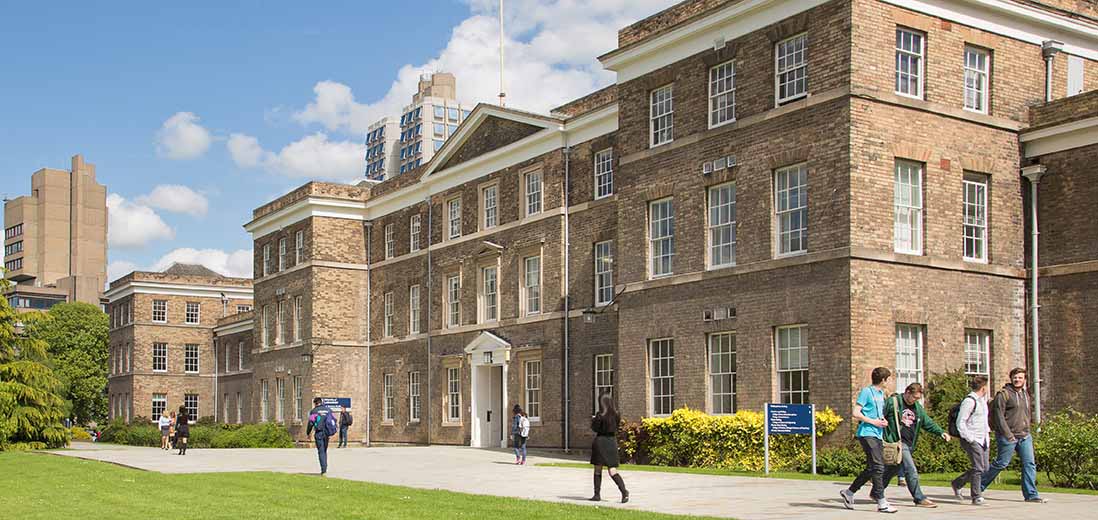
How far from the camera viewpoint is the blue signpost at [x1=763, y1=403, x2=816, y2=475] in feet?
75.9

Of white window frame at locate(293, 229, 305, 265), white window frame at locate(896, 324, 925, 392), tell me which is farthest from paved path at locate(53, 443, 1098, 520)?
white window frame at locate(293, 229, 305, 265)

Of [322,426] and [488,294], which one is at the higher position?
[488,294]

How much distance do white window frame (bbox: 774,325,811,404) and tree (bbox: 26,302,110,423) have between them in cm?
6853

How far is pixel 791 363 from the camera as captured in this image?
1003 inches

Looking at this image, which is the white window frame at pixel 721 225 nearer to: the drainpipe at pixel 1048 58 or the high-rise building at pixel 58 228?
the drainpipe at pixel 1048 58

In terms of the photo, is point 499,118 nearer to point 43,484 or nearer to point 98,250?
point 43,484

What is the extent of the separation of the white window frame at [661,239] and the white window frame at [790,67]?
4098 mm

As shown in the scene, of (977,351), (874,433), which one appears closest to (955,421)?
(874,433)

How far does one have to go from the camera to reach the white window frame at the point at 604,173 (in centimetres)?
3512

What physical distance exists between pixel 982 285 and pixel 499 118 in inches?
759

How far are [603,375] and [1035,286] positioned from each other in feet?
41.3

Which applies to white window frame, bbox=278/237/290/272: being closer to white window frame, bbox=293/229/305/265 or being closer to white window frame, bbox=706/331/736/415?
white window frame, bbox=293/229/305/265

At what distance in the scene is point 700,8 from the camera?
28.5 metres

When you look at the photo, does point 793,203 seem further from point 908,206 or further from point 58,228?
point 58,228
